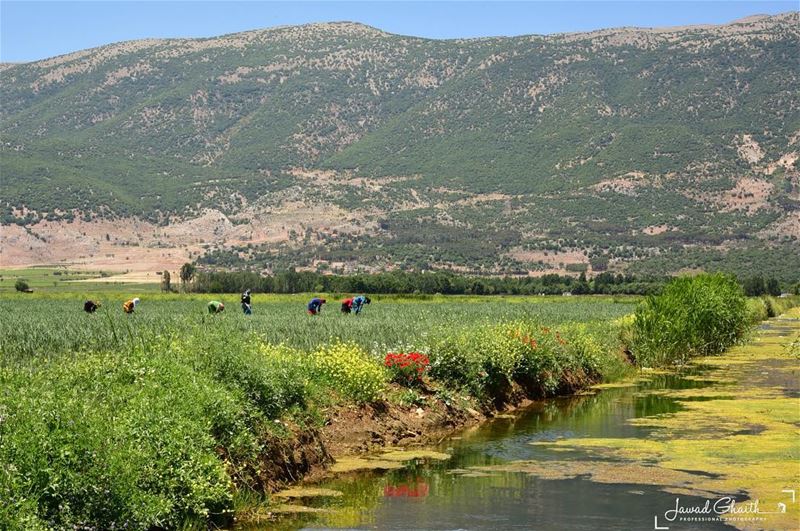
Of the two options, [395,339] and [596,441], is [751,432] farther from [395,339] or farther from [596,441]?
[395,339]

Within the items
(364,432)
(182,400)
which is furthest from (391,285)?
(182,400)

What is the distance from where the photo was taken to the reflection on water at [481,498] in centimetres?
1584

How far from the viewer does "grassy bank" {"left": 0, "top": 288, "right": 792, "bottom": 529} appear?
41.7ft

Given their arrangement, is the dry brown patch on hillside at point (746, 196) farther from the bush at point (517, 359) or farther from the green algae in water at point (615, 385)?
the bush at point (517, 359)

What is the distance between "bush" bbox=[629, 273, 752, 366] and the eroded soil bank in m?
11.4

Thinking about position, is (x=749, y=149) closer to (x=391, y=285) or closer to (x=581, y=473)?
(x=391, y=285)

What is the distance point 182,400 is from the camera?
625 inches

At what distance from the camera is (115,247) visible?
6939 inches

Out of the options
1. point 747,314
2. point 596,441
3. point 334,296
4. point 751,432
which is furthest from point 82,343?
point 334,296

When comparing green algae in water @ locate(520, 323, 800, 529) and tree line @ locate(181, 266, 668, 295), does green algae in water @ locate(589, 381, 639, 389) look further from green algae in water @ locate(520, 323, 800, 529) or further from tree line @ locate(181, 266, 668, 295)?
tree line @ locate(181, 266, 668, 295)

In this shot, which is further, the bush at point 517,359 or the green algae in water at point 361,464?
the bush at point 517,359

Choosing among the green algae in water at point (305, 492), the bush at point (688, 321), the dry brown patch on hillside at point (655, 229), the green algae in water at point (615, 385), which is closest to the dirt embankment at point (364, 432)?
the green algae in water at point (305, 492)

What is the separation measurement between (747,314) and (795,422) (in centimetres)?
3449

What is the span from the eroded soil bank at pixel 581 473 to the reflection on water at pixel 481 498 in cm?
2
